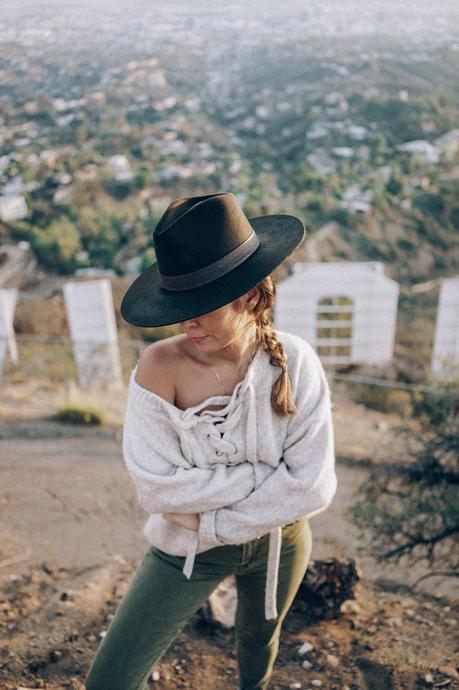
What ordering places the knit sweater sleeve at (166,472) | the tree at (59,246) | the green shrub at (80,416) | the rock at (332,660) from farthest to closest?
1. the tree at (59,246)
2. the green shrub at (80,416)
3. the rock at (332,660)
4. the knit sweater sleeve at (166,472)

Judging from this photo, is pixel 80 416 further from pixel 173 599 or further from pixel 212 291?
pixel 212 291

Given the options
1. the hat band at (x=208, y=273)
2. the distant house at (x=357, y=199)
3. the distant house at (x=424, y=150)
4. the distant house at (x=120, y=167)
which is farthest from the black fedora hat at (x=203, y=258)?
the distant house at (x=424, y=150)

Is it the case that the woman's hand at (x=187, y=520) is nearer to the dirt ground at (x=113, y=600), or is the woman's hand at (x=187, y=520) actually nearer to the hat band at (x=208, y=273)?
the hat band at (x=208, y=273)

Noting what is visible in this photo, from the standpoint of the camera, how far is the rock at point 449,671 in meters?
2.01

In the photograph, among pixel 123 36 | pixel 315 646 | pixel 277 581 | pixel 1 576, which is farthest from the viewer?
pixel 123 36

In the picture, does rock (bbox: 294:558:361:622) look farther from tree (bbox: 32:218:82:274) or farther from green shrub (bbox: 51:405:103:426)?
tree (bbox: 32:218:82:274)

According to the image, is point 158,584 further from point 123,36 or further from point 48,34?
point 123,36

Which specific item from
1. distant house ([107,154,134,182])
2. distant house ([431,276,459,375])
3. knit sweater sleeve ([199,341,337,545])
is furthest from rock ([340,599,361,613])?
distant house ([107,154,134,182])

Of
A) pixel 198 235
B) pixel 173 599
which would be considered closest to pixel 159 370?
pixel 198 235

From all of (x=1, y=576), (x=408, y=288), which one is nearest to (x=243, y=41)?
(x=408, y=288)

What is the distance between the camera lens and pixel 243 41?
21.0 metres

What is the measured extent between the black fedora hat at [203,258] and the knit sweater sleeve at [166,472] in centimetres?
25

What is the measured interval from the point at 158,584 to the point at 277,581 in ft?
1.05

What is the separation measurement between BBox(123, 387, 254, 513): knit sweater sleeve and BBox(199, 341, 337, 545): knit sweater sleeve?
42 mm
